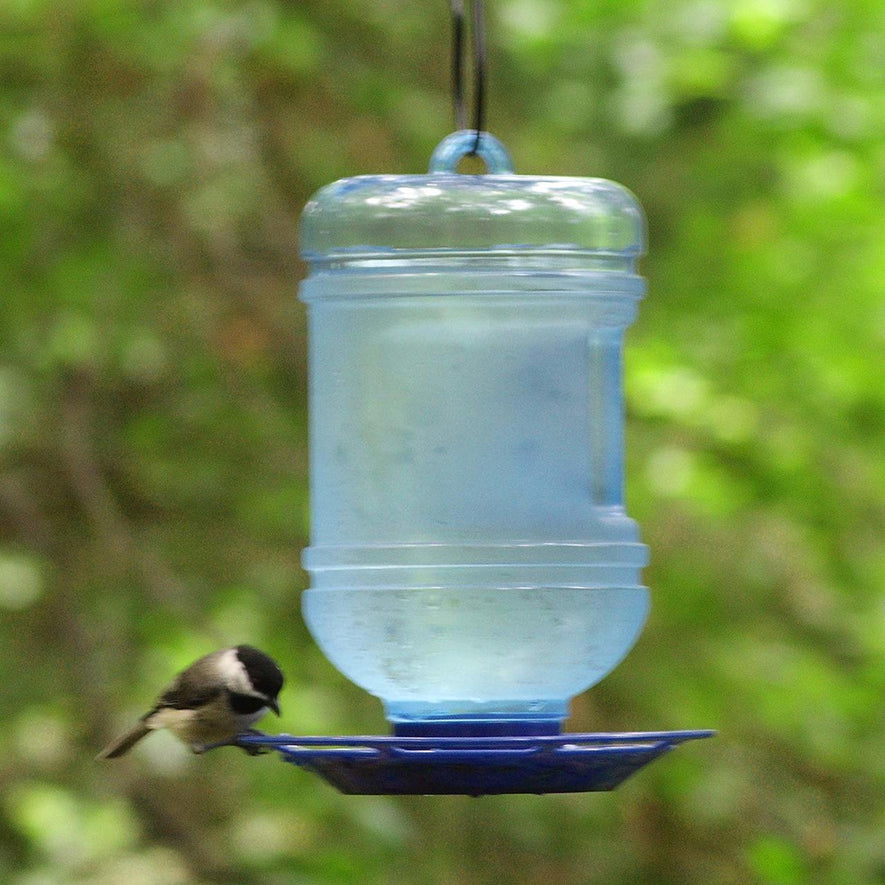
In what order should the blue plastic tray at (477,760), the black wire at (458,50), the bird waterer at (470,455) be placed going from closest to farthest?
the blue plastic tray at (477,760)
the black wire at (458,50)
the bird waterer at (470,455)

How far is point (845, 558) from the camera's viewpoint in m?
8.67

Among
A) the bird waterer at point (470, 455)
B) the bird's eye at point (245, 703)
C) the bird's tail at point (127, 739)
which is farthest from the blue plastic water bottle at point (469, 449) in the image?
the bird's tail at point (127, 739)

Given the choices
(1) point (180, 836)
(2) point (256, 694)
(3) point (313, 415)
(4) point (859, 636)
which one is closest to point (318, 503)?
(3) point (313, 415)

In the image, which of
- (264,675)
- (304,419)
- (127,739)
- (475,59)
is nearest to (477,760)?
Answer: (475,59)

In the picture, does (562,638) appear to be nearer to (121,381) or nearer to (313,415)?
(313,415)

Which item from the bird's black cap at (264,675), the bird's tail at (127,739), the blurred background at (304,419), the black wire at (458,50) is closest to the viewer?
the black wire at (458,50)

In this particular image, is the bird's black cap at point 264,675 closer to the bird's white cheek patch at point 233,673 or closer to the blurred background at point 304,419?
the bird's white cheek patch at point 233,673

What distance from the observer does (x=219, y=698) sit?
4824 millimetres

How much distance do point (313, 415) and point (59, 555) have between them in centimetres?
458

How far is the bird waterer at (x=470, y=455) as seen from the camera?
134 inches

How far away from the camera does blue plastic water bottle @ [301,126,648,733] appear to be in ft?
11.2

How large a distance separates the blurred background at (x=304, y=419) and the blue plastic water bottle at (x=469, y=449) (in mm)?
3844

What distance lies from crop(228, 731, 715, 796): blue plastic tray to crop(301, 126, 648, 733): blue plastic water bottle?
0.24m

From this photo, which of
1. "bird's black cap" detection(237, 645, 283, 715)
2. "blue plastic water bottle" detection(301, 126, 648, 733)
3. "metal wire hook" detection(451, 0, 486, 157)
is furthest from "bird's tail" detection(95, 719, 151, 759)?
"metal wire hook" detection(451, 0, 486, 157)
